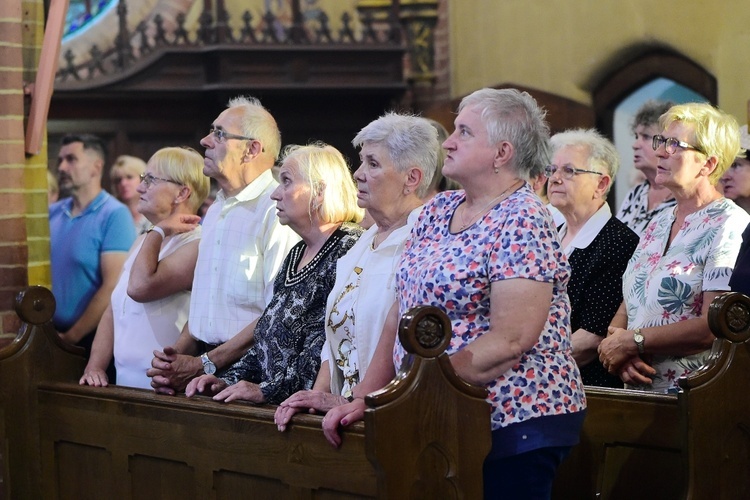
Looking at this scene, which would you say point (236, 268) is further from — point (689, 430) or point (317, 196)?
point (689, 430)

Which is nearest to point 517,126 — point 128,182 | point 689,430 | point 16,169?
point 689,430

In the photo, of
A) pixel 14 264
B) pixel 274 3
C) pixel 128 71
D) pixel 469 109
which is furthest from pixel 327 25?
pixel 469 109

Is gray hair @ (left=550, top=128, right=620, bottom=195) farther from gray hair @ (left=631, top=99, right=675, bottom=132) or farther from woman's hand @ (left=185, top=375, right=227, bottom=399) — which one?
woman's hand @ (left=185, top=375, right=227, bottom=399)

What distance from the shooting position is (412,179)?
3674 mm

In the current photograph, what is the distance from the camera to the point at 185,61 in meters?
9.05

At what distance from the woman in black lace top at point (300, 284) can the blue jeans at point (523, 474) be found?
0.92 meters

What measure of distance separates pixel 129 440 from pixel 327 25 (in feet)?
18.9

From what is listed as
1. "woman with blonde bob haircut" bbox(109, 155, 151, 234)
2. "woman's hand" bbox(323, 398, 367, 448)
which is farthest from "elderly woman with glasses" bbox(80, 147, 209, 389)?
"woman with blonde bob haircut" bbox(109, 155, 151, 234)

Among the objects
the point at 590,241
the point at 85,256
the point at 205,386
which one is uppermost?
the point at 590,241

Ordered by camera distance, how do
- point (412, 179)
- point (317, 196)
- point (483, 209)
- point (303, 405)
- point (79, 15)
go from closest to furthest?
point (483, 209) → point (303, 405) → point (412, 179) → point (317, 196) → point (79, 15)

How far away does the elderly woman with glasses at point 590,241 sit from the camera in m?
4.27

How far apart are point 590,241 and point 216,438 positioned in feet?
4.84

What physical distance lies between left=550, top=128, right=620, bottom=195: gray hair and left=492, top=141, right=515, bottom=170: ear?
1.46 metres

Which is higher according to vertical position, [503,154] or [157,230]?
[503,154]
